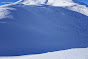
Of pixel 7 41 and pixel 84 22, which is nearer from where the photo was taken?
pixel 7 41

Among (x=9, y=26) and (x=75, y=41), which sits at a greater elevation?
(x=9, y=26)

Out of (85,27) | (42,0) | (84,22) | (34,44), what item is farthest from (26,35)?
(42,0)

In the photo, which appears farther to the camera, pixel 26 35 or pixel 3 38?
pixel 26 35

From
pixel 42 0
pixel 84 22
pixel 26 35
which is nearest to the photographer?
pixel 26 35

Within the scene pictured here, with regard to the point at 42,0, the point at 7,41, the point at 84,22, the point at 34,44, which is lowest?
the point at 42,0

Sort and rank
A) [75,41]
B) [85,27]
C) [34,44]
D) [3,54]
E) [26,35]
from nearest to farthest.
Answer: [3,54] < [34,44] < [26,35] < [75,41] < [85,27]

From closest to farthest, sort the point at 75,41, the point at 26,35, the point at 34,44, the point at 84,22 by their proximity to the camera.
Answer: the point at 34,44, the point at 26,35, the point at 75,41, the point at 84,22

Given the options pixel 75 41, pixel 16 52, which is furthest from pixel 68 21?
pixel 16 52

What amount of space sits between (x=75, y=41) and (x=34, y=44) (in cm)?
991

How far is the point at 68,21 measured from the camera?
3662cm

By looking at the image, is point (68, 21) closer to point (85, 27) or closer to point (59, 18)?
point (59, 18)

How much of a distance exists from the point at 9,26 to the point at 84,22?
22.6 metres

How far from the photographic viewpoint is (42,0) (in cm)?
12412

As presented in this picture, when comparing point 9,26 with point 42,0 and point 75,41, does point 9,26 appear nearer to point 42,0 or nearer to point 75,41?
point 75,41
